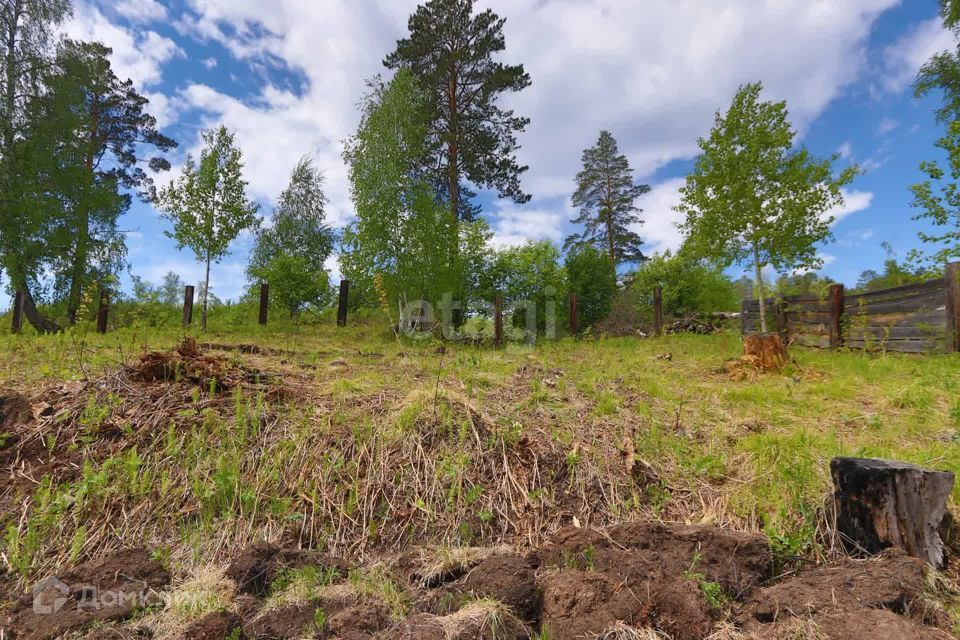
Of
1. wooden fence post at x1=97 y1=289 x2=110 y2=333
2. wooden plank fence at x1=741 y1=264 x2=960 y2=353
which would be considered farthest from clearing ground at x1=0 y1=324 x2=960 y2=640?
wooden fence post at x1=97 y1=289 x2=110 y2=333

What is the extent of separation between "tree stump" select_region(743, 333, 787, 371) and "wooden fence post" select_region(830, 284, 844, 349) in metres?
3.66

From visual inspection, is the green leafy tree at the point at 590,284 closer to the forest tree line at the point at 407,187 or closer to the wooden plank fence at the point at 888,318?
the forest tree line at the point at 407,187

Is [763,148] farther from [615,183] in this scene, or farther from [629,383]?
[615,183]

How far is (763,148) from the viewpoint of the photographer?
12477 millimetres

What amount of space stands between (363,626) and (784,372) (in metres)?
7.22

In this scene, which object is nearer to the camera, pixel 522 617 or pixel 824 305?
pixel 522 617

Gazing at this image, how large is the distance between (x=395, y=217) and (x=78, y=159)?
11.5 meters

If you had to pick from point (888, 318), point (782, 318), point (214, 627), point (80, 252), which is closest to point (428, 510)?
point (214, 627)

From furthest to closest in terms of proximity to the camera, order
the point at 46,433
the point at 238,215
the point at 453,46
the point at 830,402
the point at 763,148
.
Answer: the point at 453,46
the point at 238,215
the point at 763,148
the point at 830,402
the point at 46,433

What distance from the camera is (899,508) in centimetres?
246

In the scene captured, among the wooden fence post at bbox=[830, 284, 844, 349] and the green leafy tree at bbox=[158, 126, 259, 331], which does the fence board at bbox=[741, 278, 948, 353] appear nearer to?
the wooden fence post at bbox=[830, 284, 844, 349]

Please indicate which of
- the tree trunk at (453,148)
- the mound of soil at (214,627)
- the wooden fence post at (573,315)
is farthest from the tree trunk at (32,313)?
the mound of soil at (214,627)

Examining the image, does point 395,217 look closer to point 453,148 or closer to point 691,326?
point 453,148

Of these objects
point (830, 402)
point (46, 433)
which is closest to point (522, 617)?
point (46, 433)
